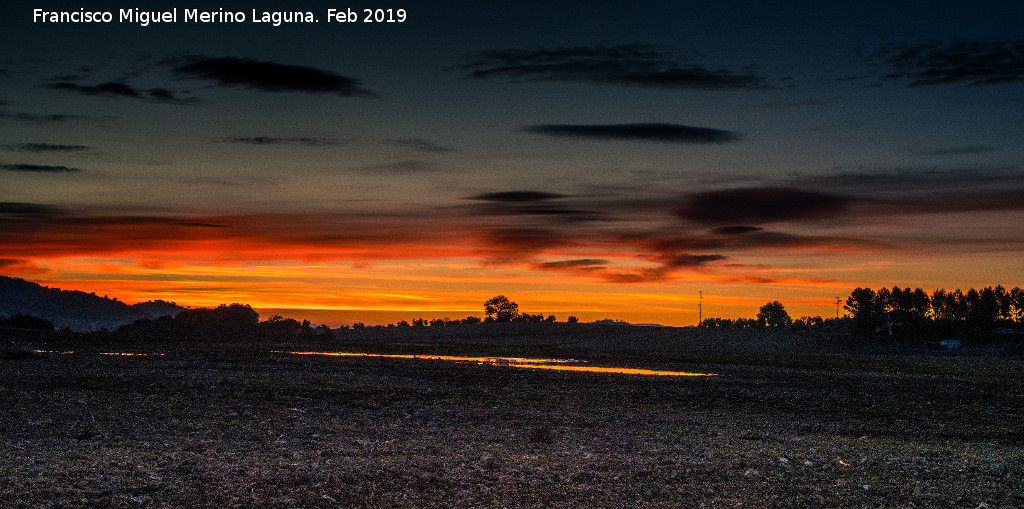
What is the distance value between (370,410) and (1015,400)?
26105mm

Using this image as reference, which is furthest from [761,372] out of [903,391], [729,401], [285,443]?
[285,443]

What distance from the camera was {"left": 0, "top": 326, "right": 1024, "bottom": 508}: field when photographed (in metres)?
13.4

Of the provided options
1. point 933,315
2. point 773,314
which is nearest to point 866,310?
point 933,315

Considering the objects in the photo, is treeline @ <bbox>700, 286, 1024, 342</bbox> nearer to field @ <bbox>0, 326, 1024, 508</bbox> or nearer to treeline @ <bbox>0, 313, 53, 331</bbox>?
field @ <bbox>0, 326, 1024, 508</bbox>

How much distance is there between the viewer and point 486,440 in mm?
18984

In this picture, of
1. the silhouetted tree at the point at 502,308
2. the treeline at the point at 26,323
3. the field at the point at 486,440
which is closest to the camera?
Result: the field at the point at 486,440

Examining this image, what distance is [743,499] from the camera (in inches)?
530

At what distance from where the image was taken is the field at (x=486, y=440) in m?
13.4

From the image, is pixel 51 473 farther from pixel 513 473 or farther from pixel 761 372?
pixel 761 372

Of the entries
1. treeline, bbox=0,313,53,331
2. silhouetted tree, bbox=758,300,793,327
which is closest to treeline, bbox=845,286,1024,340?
silhouetted tree, bbox=758,300,793,327

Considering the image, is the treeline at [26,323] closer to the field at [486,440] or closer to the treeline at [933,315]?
the field at [486,440]

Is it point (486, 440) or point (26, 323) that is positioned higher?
point (26, 323)

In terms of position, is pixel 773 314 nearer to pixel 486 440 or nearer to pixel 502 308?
pixel 502 308

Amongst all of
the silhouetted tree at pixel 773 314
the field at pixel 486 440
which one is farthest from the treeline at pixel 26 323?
the silhouetted tree at pixel 773 314
